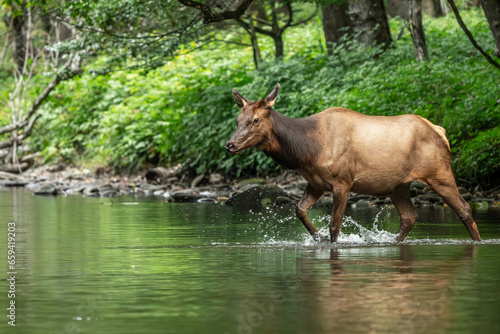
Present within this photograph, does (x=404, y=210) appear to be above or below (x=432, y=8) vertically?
below

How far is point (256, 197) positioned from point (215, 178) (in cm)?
737

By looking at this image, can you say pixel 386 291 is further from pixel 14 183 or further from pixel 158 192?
pixel 14 183

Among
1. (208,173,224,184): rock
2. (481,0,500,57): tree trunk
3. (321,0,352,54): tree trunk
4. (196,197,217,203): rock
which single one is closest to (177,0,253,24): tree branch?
(481,0,500,57): tree trunk

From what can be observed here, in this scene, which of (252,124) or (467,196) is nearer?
(252,124)

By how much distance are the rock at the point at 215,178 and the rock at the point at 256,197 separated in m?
6.72

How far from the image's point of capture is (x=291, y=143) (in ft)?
39.1

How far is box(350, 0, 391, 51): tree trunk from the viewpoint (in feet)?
86.8

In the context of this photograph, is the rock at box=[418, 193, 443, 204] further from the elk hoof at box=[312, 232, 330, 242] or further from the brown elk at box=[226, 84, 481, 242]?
the elk hoof at box=[312, 232, 330, 242]

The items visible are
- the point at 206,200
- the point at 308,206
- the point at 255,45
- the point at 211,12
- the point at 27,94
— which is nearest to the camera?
the point at 308,206

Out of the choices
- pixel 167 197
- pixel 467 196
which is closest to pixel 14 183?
pixel 167 197

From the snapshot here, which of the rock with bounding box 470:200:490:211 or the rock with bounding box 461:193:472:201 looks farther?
the rock with bounding box 461:193:472:201

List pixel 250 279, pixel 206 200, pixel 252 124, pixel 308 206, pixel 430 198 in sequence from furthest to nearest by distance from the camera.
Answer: pixel 206 200 → pixel 430 198 → pixel 308 206 → pixel 252 124 → pixel 250 279

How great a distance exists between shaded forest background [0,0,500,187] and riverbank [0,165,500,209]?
519 mm

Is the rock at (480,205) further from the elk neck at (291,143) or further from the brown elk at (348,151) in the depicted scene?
the elk neck at (291,143)
